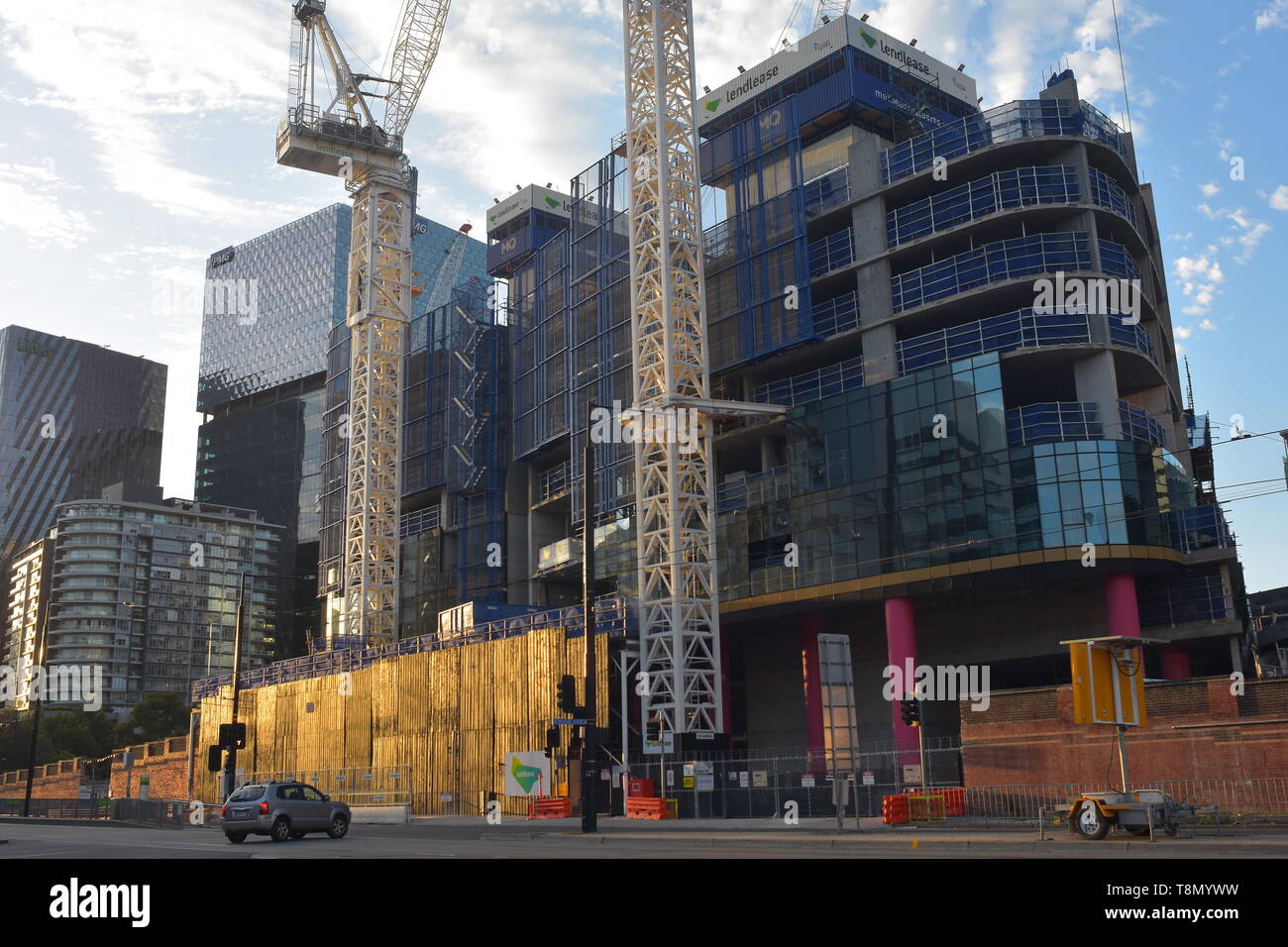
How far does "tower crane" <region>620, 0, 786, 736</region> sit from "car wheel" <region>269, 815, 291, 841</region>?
23.5m

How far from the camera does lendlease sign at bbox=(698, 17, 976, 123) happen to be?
6806cm

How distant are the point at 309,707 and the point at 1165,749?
50.7 m

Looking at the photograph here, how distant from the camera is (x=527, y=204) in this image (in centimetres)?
9819

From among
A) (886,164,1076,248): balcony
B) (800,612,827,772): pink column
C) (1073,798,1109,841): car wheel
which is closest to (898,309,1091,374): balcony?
(886,164,1076,248): balcony

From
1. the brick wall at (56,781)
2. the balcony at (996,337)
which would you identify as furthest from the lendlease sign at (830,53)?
the brick wall at (56,781)

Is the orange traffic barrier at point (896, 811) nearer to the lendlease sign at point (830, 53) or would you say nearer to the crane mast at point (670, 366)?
the crane mast at point (670, 366)

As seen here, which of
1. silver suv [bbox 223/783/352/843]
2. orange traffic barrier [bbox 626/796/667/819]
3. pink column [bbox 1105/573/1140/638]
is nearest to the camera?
silver suv [bbox 223/783/352/843]

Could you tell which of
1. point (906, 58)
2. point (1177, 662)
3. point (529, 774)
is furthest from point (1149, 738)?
point (906, 58)

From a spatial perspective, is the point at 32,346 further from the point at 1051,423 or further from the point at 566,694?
the point at 566,694

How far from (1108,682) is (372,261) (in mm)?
64176

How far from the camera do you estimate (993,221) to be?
57500 millimetres

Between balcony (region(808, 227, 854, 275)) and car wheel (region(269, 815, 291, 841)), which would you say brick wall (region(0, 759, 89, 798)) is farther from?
car wheel (region(269, 815, 291, 841))

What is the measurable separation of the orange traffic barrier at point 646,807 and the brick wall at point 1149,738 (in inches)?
470
